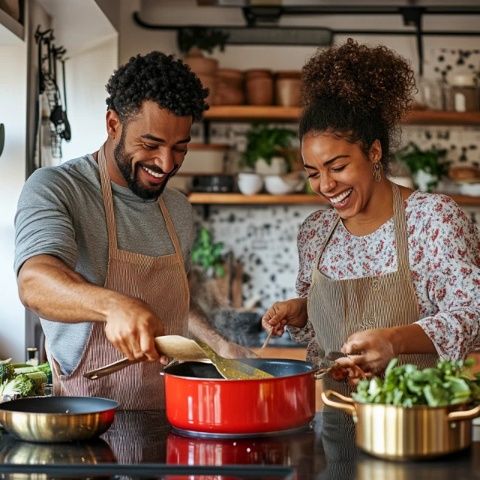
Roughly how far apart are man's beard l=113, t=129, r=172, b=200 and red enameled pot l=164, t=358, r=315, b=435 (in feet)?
2.34

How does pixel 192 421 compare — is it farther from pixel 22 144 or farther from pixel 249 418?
pixel 22 144

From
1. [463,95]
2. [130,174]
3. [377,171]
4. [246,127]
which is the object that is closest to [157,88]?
[130,174]

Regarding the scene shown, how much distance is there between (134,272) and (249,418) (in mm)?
775

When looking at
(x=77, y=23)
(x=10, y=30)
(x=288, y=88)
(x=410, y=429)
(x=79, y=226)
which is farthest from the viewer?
(x=288, y=88)

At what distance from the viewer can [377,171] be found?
2861mm

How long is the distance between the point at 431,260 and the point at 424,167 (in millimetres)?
2940

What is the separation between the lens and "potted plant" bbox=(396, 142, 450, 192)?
5574 mm

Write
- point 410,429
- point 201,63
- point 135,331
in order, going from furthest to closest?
point 201,63
point 135,331
point 410,429

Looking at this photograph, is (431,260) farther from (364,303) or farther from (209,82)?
(209,82)

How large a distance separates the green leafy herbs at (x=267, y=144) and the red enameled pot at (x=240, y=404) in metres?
3.55

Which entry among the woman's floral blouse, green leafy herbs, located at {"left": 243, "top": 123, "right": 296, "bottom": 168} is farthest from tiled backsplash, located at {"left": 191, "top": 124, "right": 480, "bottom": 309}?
the woman's floral blouse

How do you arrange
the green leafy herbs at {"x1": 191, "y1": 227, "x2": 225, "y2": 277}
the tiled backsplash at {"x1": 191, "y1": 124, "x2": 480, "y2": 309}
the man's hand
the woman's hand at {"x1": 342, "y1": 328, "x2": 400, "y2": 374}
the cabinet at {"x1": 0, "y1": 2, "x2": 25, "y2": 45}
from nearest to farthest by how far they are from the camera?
the man's hand → the woman's hand at {"x1": 342, "y1": 328, "x2": 400, "y2": 374} → the cabinet at {"x1": 0, "y1": 2, "x2": 25, "y2": 45} → the green leafy herbs at {"x1": 191, "y1": 227, "x2": 225, "y2": 277} → the tiled backsplash at {"x1": 191, "y1": 124, "x2": 480, "y2": 309}

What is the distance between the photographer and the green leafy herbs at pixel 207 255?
573 centimetres

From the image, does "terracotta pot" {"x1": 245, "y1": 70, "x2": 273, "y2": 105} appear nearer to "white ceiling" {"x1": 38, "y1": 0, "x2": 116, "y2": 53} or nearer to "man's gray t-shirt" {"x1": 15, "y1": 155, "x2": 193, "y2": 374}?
"white ceiling" {"x1": 38, "y1": 0, "x2": 116, "y2": 53}
